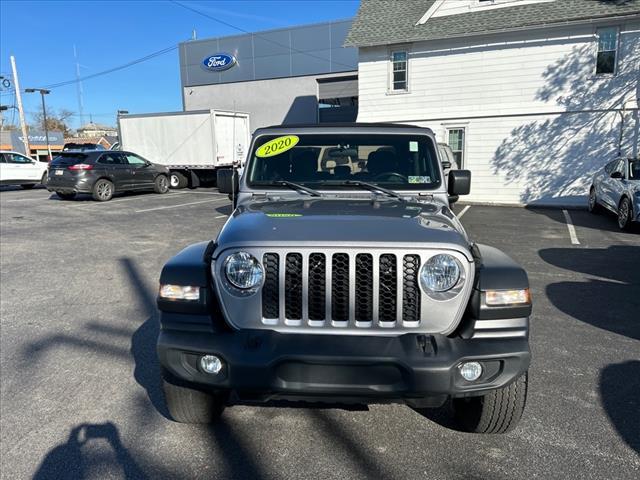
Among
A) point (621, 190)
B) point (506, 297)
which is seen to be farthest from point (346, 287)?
point (621, 190)

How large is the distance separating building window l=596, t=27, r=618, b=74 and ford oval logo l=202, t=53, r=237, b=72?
62.4ft

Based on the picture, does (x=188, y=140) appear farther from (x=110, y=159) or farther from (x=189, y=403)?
(x=189, y=403)

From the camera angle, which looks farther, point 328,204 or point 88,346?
point 88,346

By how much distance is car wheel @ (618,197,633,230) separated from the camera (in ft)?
31.0

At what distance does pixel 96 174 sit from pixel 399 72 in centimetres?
1084

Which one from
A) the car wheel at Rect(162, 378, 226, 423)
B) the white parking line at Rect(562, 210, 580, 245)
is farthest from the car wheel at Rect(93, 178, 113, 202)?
the car wheel at Rect(162, 378, 226, 423)

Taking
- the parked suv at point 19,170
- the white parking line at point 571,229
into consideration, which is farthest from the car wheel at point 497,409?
the parked suv at point 19,170

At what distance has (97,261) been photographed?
24.2ft

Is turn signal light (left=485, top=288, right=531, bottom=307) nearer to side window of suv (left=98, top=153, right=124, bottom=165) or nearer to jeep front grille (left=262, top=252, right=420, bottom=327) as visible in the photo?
jeep front grille (left=262, top=252, right=420, bottom=327)

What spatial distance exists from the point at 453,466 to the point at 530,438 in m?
0.60

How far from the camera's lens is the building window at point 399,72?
16.2 meters

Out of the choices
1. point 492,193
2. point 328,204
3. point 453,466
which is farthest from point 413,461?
point 492,193

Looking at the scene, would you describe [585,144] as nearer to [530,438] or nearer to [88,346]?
[530,438]

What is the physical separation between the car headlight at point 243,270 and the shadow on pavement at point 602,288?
383 centimetres
